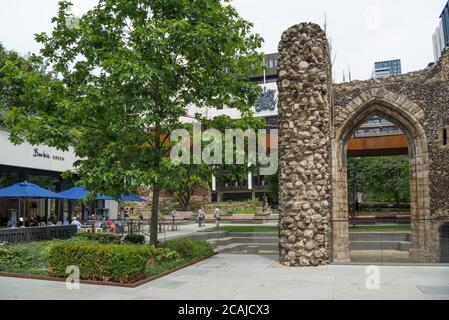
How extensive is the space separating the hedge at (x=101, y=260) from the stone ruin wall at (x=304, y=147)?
181 inches

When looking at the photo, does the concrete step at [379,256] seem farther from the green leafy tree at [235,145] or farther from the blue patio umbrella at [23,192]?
the blue patio umbrella at [23,192]

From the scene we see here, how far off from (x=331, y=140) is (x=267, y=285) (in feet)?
24.9

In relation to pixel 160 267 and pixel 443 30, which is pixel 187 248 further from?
pixel 443 30

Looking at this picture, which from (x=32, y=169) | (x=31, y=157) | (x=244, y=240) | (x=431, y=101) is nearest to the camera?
(x=431, y=101)

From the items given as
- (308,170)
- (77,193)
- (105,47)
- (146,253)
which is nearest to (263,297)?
(146,253)

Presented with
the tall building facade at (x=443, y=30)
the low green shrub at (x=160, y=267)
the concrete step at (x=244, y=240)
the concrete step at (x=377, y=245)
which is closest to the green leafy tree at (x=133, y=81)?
the low green shrub at (x=160, y=267)

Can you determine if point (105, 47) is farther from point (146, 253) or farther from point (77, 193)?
point (77, 193)

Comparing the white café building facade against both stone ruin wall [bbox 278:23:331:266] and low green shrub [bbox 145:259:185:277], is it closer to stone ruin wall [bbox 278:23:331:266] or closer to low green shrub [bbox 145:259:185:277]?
low green shrub [bbox 145:259:185:277]

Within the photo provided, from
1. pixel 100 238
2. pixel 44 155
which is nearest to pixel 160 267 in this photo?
pixel 100 238

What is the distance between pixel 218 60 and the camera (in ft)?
43.6

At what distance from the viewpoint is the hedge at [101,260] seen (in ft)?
31.6

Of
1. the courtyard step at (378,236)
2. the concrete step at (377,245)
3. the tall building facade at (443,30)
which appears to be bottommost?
the concrete step at (377,245)

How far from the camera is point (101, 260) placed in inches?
388

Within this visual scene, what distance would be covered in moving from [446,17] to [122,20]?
125 feet
